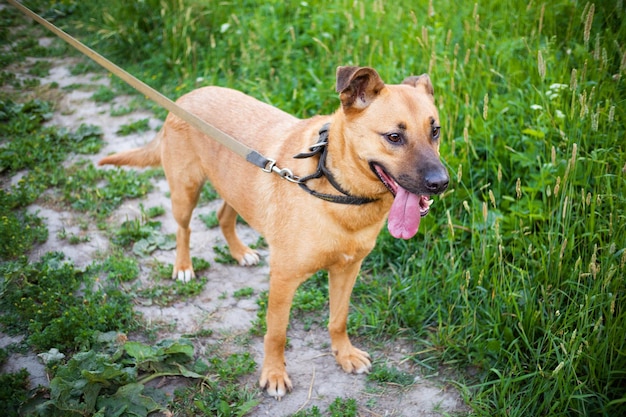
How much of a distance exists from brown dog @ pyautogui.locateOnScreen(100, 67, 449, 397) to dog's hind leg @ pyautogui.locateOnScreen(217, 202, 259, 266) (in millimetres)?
559

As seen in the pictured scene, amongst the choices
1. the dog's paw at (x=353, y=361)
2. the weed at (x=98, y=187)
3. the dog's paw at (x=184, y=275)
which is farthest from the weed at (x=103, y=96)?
the dog's paw at (x=353, y=361)

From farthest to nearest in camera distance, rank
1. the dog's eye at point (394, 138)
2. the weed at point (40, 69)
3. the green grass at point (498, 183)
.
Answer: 1. the weed at point (40, 69)
2. the green grass at point (498, 183)
3. the dog's eye at point (394, 138)

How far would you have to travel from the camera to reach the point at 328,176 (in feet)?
9.86

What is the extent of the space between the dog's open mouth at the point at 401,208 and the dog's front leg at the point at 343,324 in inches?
26.5

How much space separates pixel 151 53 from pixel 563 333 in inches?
246

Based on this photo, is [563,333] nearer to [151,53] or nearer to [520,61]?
[520,61]

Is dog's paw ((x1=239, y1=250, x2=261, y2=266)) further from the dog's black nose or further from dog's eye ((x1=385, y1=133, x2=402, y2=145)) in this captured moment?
the dog's black nose

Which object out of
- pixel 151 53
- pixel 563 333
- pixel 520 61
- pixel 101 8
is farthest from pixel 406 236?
pixel 101 8

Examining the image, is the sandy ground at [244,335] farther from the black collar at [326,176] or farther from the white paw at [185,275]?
the black collar at [326,176]

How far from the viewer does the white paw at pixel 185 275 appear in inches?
171

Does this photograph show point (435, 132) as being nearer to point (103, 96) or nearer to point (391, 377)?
point (391, 377)

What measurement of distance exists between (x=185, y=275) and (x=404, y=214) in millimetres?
2281

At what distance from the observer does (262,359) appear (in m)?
3.70

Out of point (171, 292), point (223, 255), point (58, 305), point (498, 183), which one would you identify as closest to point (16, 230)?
point (58, 305)
